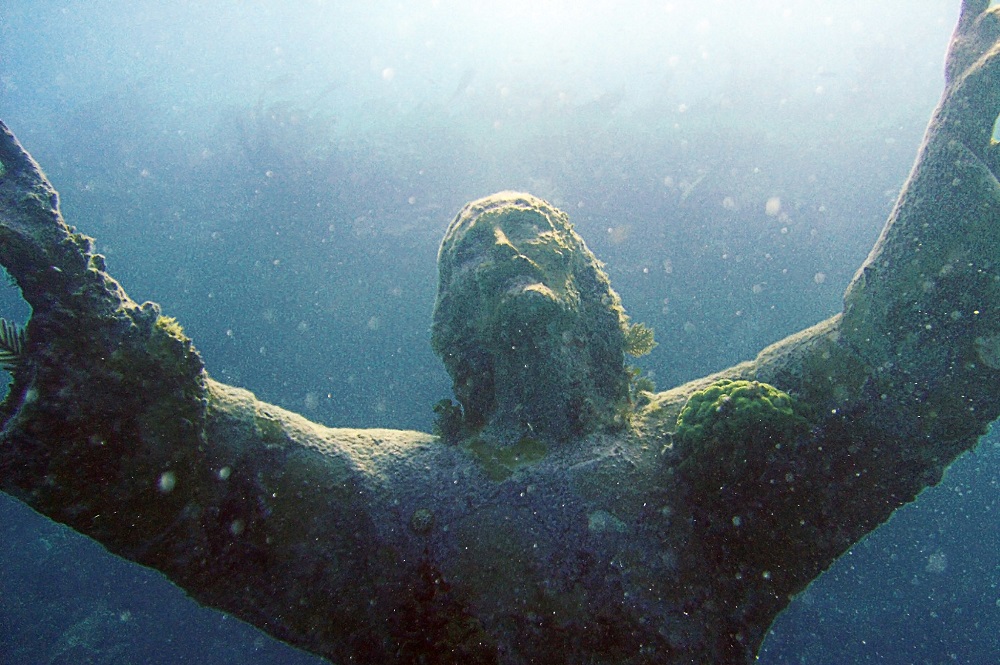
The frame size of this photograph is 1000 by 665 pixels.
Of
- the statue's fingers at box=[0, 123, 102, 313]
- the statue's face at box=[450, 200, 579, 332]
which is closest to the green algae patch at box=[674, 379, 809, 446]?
the statue's face at box=[450, 200, 579, 332]

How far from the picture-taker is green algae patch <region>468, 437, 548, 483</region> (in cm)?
362

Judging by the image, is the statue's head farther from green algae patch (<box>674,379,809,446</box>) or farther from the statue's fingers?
the statue's fingers

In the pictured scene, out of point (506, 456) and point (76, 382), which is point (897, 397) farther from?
point (76, 382)

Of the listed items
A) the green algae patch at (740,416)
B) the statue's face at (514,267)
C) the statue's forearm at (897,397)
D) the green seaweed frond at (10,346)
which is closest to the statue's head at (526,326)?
the statue's face at (514,267)

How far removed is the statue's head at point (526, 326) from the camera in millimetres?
3715

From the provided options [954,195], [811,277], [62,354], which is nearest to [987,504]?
[811,277]

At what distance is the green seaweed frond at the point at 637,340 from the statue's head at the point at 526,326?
104mm

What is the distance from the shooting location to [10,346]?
8.86 feet

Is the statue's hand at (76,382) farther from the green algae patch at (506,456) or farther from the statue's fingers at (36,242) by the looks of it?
the green algae patch at (506,456)

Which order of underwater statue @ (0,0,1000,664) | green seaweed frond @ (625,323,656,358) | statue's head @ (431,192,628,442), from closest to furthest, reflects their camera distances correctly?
Answer: underwater statue @ (0,0,1000,664)
statue's head @ (431,192,628,442)
green seaweed frond @ (625,323,656,358)

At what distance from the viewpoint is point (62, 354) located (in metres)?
2.77

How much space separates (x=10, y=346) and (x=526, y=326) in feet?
10.1

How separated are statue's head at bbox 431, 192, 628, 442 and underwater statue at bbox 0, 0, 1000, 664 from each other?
29mm

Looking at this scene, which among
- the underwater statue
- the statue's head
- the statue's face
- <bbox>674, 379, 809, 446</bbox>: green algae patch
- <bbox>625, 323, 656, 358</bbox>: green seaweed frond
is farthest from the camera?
<bbox>625, 323, 656, 358</bbox>: green seaweed frond
